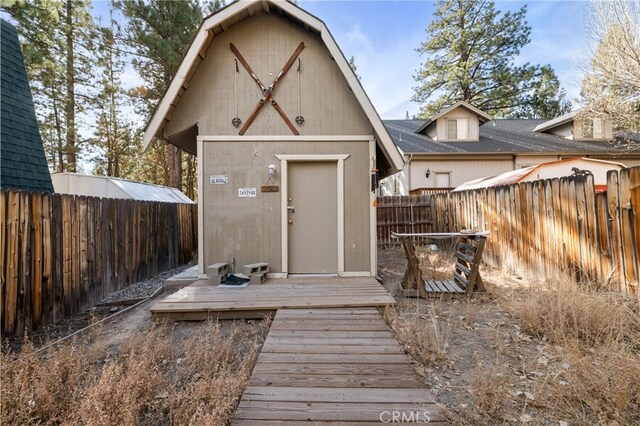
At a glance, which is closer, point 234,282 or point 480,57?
point 234,282

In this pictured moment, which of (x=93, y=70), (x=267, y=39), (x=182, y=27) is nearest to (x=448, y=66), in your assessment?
(x=182, y=27)

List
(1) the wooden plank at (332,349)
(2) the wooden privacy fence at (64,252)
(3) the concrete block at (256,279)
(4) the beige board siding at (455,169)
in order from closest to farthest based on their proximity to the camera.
A: (1) the wooden plank at (332,349)
(2) the wooden privacy fence at (64,252)
(3) the concrete block at (256,279)
(4) the beige board siding at (455,169)

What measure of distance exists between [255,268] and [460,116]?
13794 mm

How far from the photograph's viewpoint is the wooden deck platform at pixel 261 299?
3.46m

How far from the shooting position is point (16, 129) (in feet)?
17.1

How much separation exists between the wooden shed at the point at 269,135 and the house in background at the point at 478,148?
8253 millimetres

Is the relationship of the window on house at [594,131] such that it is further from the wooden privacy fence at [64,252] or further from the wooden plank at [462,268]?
the wooden privacy fence at [64,252]

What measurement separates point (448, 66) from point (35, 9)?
69.6 ft

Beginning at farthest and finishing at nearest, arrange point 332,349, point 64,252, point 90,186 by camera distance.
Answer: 1. point 90,186
2. point 64,252
3. point 332,349

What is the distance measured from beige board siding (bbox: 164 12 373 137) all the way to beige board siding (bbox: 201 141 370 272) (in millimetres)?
325

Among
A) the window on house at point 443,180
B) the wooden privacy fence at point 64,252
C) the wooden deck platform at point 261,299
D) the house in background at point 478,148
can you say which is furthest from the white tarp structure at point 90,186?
the window on house at point 443,180

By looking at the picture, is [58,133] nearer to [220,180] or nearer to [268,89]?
[220,180]

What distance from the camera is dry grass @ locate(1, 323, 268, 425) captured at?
1.78m

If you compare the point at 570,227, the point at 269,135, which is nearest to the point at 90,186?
the point at 269,135
